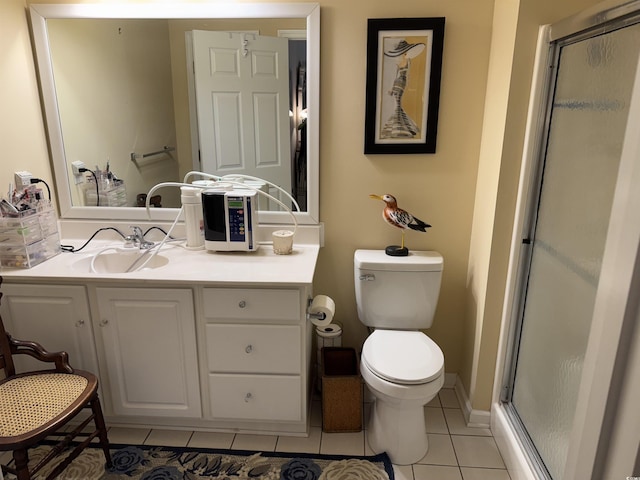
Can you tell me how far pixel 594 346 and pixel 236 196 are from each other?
150 centimetres

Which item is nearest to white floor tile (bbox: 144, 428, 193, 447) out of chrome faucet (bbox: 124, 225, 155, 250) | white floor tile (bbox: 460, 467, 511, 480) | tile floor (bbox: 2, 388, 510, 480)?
tile floor (bbox: 2, 388, 510, 480)

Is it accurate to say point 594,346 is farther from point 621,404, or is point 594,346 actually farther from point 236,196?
Answer: point 236,196

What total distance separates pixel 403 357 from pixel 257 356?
23.9 inches

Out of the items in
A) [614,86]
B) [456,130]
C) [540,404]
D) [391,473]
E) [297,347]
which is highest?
[614,86]

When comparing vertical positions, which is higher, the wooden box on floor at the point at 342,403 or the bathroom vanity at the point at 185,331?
the bathroom vanity at the point at 185,331

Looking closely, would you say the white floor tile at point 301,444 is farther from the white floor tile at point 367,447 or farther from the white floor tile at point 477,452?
the white floor tile at point 477,452

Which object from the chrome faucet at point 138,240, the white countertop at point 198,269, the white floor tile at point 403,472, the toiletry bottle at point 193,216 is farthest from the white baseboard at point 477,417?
the chrome faucet at point 138,240

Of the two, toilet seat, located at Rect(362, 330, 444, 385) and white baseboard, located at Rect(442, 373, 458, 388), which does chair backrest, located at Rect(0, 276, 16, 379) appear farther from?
white baseboard, located at Rect(442, 373, 458, 388)

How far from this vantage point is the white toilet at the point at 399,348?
71.4 inches

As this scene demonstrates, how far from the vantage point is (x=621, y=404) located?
33.3 inches

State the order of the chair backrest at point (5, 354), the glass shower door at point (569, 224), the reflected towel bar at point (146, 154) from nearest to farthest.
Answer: the glass shower door at point (569, 224), the chair backrest at point (5, 354), the reflected towel bar at point (146, 154)

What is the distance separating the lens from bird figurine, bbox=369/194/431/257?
2.09 metres

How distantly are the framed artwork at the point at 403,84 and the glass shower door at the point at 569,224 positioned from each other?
524 mm

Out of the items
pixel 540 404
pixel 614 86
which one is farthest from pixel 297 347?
pixel 614 86
